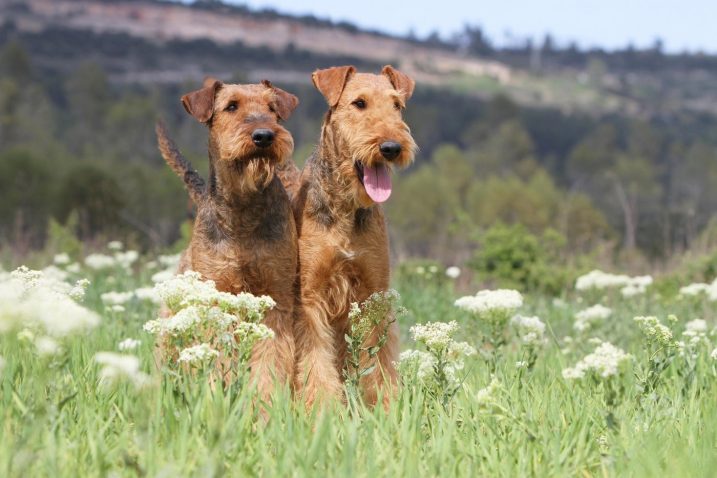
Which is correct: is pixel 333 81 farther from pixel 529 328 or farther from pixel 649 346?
pixel 649 346

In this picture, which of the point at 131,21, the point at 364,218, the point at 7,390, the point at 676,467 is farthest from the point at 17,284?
the point at 131,21

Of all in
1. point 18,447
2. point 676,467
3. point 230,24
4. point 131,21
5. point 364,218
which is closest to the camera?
point 18,447

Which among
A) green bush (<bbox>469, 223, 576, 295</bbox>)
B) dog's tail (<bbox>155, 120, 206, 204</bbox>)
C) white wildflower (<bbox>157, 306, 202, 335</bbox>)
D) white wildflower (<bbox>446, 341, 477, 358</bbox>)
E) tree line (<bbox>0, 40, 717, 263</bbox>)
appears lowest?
tree line (<bbox>0, 40, 717, 263</bbox>)

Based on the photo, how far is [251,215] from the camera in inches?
169

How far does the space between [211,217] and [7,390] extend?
5.05 ft

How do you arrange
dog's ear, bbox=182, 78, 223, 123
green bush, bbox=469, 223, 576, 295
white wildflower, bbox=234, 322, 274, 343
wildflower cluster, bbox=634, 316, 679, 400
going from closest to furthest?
white wildflower, bbox=234, 322, 274, 343 → wildflower cluster, bbox=634, 316, 679, 400 → dog's ear, bbox=182, 78, 223, 123 → green bush, bbox=469, 223, 576, 295

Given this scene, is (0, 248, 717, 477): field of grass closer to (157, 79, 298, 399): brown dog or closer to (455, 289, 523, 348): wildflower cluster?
(455, 289, 523, 348): wildflower cluster

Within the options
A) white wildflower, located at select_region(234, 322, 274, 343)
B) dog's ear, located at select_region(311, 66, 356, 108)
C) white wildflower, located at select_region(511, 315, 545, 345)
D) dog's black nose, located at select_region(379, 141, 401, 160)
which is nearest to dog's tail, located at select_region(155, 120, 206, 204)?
dog's ear, located at select_region(311, 66, 356, 108)

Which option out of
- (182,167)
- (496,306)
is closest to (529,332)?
(496,306)

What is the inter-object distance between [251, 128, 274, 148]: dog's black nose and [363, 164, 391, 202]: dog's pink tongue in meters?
0.51

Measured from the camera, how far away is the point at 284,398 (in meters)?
3.43

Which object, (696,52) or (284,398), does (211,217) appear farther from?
(696,52)

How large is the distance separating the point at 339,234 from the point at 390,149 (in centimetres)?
57

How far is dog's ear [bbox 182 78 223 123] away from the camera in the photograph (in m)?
4.38
